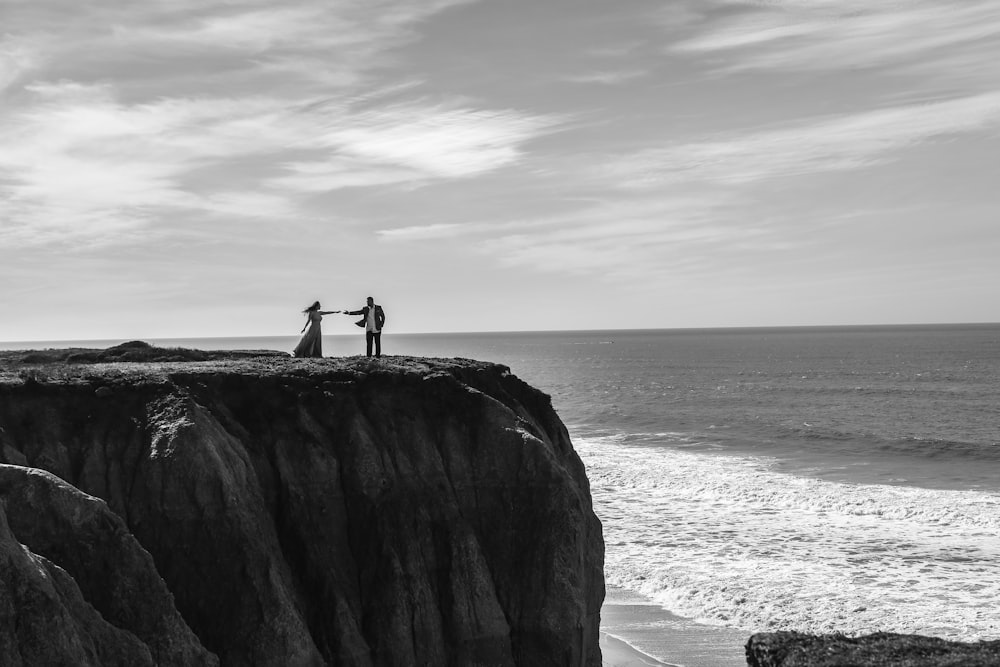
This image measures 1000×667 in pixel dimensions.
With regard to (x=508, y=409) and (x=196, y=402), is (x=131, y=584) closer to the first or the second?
(x=196, y=402)

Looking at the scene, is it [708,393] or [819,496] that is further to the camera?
[708,393]

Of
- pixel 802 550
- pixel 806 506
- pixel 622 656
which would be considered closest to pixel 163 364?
pixel 622 656

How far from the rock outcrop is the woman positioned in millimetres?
16580

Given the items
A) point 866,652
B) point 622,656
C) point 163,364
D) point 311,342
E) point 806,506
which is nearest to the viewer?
point 866,652

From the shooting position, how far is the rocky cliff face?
624 inches

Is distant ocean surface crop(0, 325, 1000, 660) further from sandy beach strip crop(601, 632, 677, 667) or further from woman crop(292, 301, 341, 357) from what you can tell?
woman crop(292, 301, 341, 357)

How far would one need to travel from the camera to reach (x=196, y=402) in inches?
806

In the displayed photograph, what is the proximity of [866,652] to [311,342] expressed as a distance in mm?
18315

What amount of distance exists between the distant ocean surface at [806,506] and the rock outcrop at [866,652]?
14.9 m

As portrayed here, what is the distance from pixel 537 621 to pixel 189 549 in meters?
7.04

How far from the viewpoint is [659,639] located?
29.6 meters

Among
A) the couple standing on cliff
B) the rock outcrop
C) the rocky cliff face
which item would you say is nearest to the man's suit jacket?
the couple standing on cliff

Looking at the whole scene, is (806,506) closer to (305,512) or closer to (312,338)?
(312,338)

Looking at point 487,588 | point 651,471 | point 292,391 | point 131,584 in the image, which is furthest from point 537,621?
point 651,471
